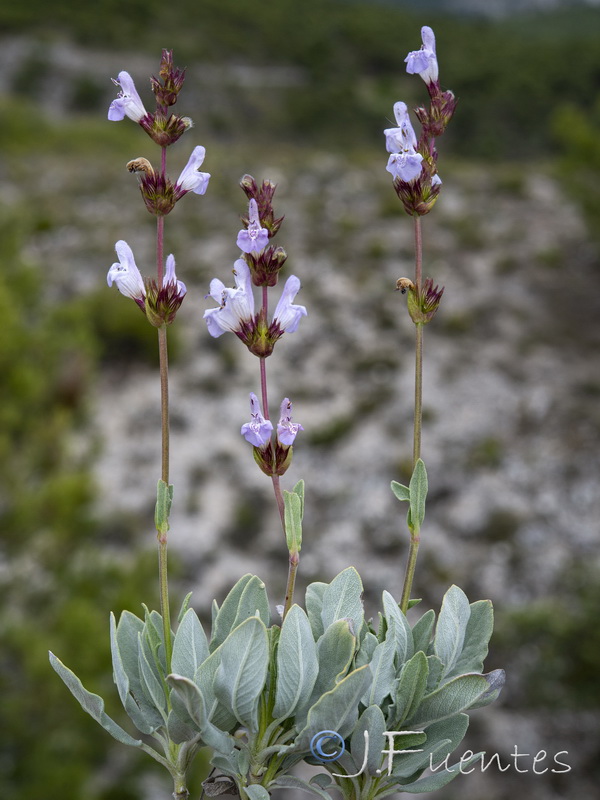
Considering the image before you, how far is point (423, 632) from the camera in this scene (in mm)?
885

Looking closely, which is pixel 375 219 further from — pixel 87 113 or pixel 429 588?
pixel 87 113

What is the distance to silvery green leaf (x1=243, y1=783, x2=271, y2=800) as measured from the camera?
713 millimetres

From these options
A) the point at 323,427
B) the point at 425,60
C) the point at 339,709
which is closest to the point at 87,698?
the point at 339,709

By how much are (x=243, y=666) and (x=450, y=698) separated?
22 centimetres

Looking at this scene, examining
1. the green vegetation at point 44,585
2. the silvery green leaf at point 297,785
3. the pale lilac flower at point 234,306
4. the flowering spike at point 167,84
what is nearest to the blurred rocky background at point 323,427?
the green vegetation at point 44,585

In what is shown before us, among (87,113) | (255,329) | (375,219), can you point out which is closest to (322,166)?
(375,219)

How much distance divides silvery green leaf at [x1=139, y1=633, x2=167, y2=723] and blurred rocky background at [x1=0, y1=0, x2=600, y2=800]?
5.31 feet

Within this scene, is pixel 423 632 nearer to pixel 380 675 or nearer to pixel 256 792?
pixel 380 675

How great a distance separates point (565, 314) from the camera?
6.04 meters

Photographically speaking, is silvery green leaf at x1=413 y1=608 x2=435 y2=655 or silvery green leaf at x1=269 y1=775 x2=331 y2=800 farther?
silvery green leaf at x1=413 y1=608 x2=435 y2=655

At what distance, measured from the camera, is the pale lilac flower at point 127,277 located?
833 mm

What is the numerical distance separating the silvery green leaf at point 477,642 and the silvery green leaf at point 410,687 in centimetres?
7

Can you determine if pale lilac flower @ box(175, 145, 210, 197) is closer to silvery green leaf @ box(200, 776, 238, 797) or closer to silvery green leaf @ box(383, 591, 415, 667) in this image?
silvery green leaf @ box(383, 591, 415, 667)

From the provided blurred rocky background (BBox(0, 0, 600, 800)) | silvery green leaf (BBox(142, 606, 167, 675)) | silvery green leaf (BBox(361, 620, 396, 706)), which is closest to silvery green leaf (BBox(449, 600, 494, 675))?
silvery green leaf (BBox(361, 620, 396, 706))
